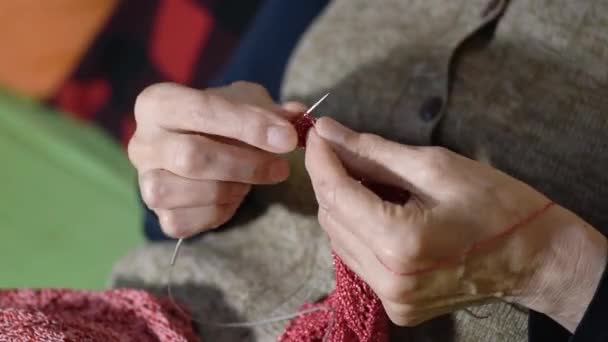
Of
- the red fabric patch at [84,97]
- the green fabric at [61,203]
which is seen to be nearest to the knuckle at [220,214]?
the green fabric at [61,203]

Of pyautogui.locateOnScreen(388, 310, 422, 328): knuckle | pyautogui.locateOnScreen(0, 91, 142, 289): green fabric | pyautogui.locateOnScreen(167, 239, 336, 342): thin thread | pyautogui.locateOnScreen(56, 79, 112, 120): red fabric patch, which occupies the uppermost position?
pyautogui.locateOnScreen(388, 310, 422, 328): knuckle

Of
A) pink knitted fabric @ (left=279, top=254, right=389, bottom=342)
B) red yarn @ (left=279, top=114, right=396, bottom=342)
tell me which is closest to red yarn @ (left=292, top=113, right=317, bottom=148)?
red yarn @ (left=279, top=114, right=396, bottom=342)

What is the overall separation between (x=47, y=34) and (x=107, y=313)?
845 mm

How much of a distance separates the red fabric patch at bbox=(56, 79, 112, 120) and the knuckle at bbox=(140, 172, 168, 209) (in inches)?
30.8

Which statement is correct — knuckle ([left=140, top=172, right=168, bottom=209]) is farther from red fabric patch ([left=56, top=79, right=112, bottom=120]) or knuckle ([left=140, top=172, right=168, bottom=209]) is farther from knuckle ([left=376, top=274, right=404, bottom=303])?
red fabric patch ([left=56, top=79, right=112, bottom=120])

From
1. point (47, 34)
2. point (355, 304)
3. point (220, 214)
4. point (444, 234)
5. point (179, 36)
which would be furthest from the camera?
point (47, 34)

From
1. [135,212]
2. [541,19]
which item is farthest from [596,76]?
[135,212]

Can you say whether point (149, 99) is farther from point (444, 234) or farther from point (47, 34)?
point (47, 34)

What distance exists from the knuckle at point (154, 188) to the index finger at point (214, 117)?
5 cm

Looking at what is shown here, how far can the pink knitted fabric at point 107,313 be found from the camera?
2.45ft

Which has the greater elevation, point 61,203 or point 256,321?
point 256,321

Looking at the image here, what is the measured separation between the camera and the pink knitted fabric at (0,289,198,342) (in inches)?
29.4

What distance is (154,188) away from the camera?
2.41ft

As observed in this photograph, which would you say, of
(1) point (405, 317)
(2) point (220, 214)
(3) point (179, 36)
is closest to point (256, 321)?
(2) point (220, 214)
